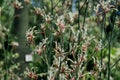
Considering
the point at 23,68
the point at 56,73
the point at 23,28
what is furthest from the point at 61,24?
the point at 23,28

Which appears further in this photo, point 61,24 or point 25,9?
point 25,9

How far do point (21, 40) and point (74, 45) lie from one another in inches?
189

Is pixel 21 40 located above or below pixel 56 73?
below

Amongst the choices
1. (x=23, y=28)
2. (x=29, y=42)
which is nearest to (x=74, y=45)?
(x=29, y=42)

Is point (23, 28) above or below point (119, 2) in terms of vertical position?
below

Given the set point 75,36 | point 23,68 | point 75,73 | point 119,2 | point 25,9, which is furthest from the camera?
point 25,9

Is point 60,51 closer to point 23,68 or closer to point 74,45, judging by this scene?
point 74,45

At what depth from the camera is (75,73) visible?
81.7 inches

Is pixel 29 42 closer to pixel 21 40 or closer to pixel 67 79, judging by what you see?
pixel 67 79

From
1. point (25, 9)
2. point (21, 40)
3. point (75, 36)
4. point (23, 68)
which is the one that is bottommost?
point (23, 68)

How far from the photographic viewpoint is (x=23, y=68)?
6.69 meters

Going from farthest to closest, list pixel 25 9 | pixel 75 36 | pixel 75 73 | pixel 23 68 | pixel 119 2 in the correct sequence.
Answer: pixel 25 9
pixel 23 68
pixel 119 2
pixel 75 36
pixel 75 73

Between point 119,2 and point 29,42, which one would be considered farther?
point 119,2

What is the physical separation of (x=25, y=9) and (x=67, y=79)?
17.1ft
